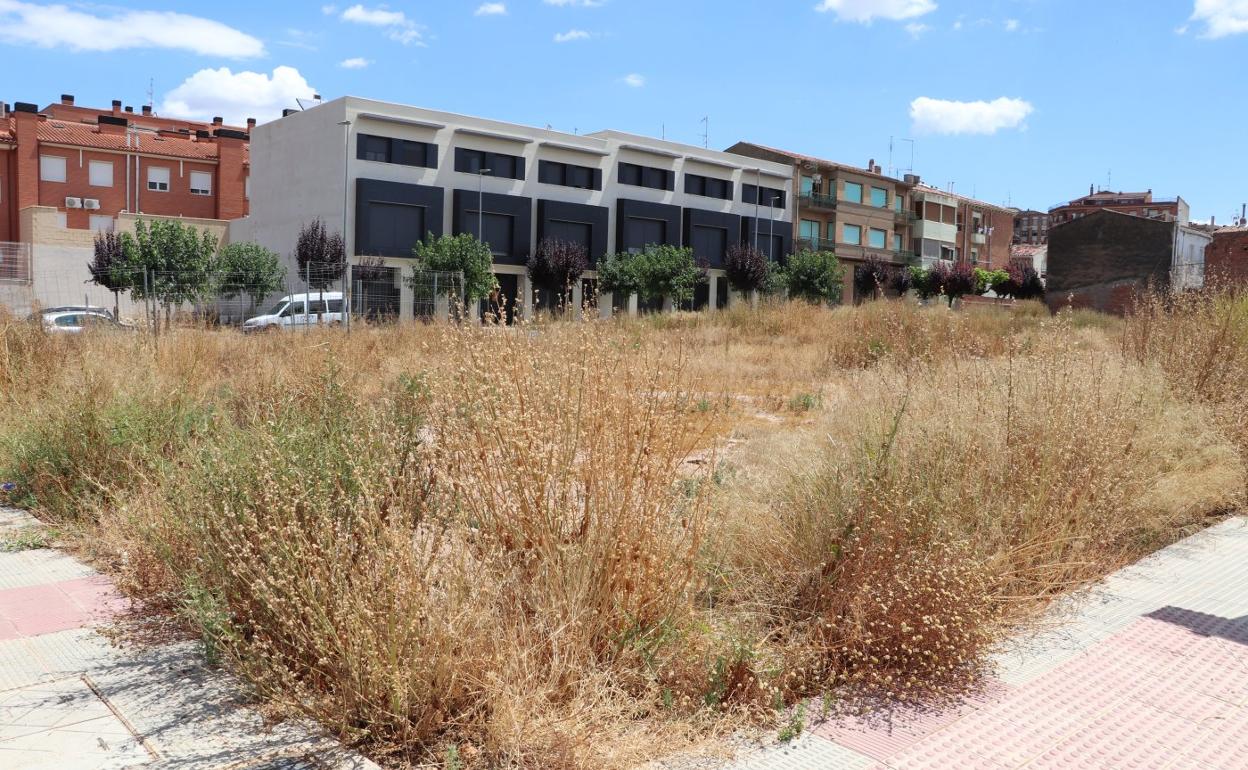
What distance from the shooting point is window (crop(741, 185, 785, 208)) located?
56812 millimetres

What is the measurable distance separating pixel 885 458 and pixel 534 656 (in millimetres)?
1953

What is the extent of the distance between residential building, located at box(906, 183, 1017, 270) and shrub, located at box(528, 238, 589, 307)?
109 feet

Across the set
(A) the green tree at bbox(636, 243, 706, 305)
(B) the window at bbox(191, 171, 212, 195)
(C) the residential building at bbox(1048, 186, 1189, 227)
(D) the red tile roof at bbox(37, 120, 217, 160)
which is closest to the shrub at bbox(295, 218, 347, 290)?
(B) the window at bbox(191, 171, 212, 195)

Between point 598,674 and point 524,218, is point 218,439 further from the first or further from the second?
point 524,218

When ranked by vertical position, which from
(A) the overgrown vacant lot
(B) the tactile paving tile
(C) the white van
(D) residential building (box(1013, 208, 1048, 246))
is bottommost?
(B) the tactile paving tile

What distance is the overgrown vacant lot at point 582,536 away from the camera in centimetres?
305

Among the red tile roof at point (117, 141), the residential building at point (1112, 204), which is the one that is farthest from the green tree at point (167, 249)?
the residential building at point (1112, 204)

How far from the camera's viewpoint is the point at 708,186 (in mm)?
54906

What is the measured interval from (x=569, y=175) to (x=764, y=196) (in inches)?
598

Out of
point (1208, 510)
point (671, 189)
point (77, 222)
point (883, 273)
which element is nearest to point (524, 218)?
point (671, 189)

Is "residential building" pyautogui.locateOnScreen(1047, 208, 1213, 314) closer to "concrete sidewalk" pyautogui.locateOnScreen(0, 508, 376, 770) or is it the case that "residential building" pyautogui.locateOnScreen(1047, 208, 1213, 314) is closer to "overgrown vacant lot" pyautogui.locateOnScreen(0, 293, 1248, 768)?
"overgrown vacant lot" pyautogui.locateOnScreen(0, 293, 1248, 768)

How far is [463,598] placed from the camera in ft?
10.4

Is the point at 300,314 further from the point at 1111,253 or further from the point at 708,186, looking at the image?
the point at 1111,253

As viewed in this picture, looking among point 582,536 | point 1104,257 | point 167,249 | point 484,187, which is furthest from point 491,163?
point 582,536
